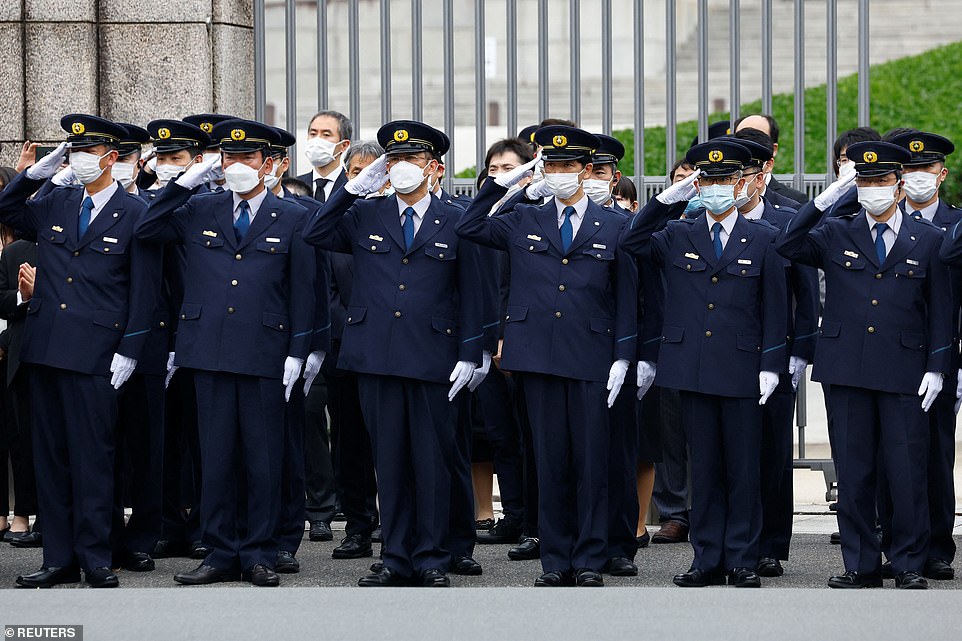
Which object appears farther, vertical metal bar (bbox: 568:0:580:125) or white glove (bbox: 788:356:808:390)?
vertical metal bar (bbox: 568:0:580:125)

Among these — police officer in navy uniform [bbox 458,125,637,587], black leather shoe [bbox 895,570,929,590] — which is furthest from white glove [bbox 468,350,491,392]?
black leather shoe [bbox 895,570,929,590]

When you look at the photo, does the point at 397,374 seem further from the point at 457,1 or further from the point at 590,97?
the point at 457,1

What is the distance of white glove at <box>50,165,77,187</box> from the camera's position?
758cm

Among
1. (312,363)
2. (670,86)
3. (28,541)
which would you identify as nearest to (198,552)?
(28,541)

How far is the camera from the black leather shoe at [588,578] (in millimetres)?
7129

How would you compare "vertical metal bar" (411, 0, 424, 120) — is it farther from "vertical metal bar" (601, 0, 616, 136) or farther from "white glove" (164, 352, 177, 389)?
"white glove" (164, 352, 177, 389)

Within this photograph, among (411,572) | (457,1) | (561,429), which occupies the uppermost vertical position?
(457,1)

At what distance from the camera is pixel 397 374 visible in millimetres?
7242

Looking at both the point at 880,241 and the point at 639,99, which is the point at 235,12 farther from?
the point at 880,241

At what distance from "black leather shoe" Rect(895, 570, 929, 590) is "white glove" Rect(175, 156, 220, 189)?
3.15 meters

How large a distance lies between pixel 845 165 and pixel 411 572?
2408 mm

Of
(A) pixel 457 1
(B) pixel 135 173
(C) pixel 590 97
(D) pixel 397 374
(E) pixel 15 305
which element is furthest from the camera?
(A) pixel 457 1

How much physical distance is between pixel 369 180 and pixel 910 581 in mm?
2604

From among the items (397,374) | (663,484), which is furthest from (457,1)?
(397,374)
